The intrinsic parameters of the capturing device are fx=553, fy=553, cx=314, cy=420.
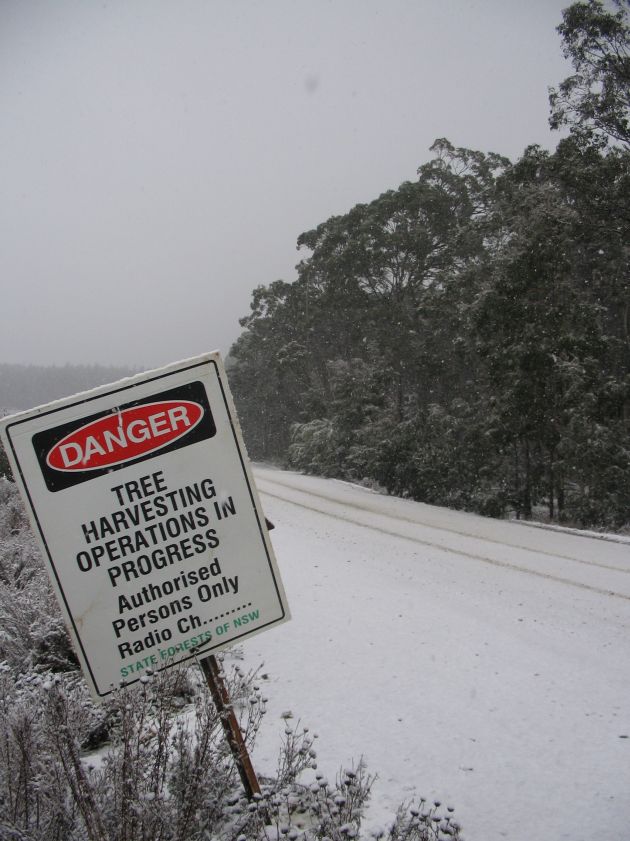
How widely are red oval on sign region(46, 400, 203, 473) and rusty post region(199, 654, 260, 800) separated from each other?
95cm

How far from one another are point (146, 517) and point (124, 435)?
357mm

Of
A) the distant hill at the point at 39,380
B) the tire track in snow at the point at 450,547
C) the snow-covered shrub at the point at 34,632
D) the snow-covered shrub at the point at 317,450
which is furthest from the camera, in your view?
the distant hill at the point at 39,380

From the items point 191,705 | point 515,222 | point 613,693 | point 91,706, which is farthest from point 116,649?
point 515,222

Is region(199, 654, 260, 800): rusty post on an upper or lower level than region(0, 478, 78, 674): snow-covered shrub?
upper

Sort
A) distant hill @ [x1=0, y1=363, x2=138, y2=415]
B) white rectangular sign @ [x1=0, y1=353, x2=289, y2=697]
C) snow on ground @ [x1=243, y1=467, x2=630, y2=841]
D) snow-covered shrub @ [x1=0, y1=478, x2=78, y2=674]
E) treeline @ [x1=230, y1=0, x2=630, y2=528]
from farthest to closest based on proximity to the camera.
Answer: distant hill @ [x1=0, y1=363, x2=138, y2=415] < treeline @ [x1=230, y1=0, x2=630, y2=528] < snow-covered shrub @ [x1=0, y1=478, x2=78, y2=674] < snow on ground @ [x1=243, y1=467, x2=630, y2=841] < white rectangular sign @ [x1=0, y1=353, x2=289, y2=697]

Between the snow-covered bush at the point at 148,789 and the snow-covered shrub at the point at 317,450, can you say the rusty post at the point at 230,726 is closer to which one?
the snow-covered bush at the point at 148,789

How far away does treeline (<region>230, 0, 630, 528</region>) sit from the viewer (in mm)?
14414

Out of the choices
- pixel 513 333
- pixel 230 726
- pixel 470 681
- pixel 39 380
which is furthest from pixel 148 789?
pixel 39 380

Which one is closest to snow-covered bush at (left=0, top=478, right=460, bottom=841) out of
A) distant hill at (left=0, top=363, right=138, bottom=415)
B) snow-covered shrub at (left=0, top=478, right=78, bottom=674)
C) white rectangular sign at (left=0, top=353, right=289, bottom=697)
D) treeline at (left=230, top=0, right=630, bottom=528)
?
white rectangular sign at (left=0, top=353, right=289, bottom=697)

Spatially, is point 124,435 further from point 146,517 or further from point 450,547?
point 450,547

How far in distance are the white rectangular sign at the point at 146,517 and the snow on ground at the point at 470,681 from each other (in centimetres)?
128

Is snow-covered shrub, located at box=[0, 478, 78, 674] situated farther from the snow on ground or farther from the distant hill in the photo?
the distant hill

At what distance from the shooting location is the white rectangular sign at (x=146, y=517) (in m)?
2.25

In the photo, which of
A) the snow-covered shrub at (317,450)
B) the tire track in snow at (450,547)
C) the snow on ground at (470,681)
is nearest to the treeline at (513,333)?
the snow-covered shrub at (317,450)
